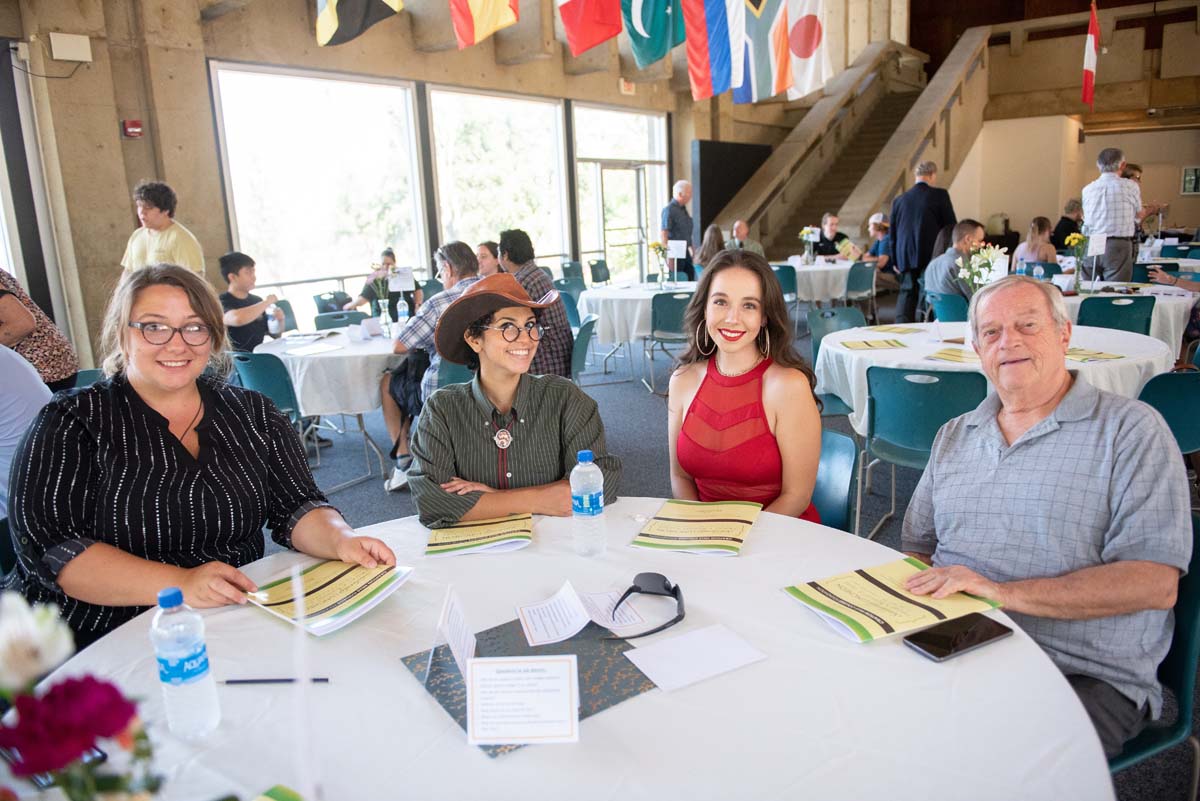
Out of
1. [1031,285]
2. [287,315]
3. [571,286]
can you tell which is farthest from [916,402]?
[571,286]

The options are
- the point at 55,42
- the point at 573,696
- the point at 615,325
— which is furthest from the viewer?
the point at 615,325

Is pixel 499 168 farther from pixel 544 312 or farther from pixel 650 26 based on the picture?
pixel 544 312

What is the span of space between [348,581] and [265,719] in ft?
1.45

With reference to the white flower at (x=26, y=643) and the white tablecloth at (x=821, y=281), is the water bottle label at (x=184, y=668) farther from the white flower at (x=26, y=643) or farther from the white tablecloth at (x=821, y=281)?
the white tablecloth at (x=821, y=281)

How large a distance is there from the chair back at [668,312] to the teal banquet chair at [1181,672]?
5098 mm

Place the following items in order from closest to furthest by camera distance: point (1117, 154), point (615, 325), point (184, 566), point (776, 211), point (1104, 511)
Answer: point (1104, 511) < point (184, 566) < point (1117, 154) < point (615, 325) < point (776, 211)

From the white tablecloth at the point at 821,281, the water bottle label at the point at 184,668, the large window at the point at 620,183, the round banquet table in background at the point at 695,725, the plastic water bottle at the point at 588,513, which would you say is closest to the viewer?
the round banquet table in background at the point at 695,725

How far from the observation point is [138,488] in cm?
170

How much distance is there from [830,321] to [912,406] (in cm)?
158

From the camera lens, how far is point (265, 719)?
1163mm

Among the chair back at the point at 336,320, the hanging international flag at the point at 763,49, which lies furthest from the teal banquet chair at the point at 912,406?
the hanging international flag at the point at 763,49

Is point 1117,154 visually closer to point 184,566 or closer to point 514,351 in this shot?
point 514,351

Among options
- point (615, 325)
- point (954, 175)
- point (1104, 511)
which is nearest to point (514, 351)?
point (1104, 511)

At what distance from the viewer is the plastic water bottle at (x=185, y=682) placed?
43.6 inches
